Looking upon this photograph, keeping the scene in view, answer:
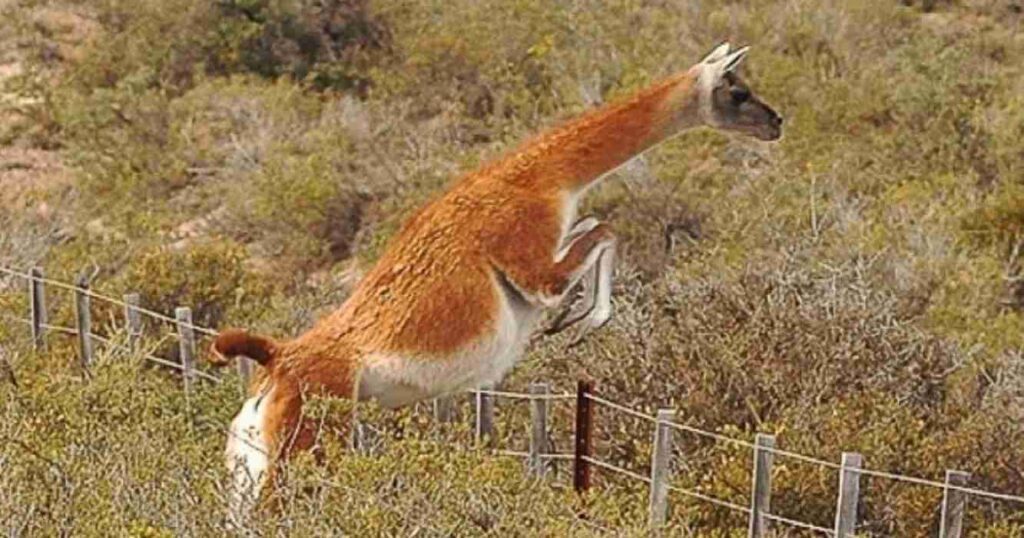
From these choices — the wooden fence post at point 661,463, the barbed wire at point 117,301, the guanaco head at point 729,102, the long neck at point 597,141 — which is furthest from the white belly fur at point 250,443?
the barbed wire at point 117,301

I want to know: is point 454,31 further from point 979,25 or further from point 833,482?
point 833,482

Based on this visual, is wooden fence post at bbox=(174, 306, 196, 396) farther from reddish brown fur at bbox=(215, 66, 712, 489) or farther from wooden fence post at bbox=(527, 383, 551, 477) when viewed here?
reddish brown fur at bbox=(215, 66, 712, 489)

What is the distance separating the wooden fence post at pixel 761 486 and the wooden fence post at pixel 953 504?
29.2 inches

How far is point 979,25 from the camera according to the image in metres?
24.5

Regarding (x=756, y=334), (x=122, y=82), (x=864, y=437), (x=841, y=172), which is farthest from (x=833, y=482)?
(x=122, y=82)

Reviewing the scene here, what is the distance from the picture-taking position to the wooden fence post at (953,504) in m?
8.52

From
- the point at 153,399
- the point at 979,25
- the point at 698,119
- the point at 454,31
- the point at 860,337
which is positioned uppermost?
the point at 153,399

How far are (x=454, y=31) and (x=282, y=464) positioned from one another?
1792 centimetres

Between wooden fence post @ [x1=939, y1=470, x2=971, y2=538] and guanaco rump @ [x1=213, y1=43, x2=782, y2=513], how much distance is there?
5.94ft

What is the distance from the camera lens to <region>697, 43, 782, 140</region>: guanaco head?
27.2ft

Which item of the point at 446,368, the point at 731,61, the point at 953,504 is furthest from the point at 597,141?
the point at 953,504

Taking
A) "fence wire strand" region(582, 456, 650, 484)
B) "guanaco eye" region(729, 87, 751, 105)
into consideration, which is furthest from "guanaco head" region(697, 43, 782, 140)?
"fence wire strand" region(582, 456, 650, 484)

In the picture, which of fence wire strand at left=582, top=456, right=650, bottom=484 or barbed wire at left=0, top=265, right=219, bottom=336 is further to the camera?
barbed wire at left=0, top=265, right=219, bottom=336

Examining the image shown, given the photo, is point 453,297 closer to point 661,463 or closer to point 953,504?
point 661,463
